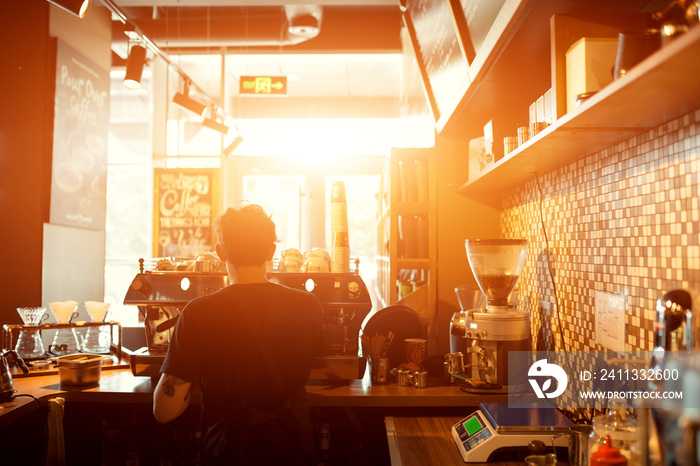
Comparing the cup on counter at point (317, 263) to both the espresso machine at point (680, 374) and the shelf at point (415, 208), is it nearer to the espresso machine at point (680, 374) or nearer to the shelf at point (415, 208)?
the shelf at point (415, 208)

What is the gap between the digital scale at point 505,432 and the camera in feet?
5.25

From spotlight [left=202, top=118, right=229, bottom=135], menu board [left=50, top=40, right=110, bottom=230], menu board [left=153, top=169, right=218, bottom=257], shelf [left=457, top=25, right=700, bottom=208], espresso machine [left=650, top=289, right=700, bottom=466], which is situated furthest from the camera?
menu board [left=153, top=169, right=218, bottom=257]

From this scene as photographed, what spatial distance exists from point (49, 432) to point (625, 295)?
2.12 meters

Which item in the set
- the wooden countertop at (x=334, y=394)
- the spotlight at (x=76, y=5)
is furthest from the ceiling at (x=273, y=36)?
the wooden countertop at (x=334, y=394)

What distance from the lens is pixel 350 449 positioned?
2.71 metres

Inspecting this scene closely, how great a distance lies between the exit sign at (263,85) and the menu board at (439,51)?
1.56 meters

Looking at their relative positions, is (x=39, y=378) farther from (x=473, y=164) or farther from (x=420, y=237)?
(x=473, y=164)

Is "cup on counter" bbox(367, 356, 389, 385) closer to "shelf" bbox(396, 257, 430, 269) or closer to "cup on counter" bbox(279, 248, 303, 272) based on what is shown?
"cup on counter" bbox(279, 248, 303, 272)

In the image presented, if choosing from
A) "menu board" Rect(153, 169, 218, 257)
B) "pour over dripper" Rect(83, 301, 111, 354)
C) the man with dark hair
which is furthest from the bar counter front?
A: "menu board" Rect(153, 169, 218, 257)

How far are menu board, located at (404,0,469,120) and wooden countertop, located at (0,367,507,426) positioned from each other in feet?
4.01

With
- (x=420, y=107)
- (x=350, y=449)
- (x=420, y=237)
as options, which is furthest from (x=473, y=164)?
(x=350, y=449)

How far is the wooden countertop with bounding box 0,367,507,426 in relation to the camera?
7.00 feet

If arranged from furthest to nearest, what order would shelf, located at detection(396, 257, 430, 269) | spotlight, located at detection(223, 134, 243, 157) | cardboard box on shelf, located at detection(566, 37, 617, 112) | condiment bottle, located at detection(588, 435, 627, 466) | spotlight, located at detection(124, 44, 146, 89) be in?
spotlight, located at detection(223, 134, 243, 157)
spotlight, located at detection(124, 44, 146, 89)
shelf, located at detection(396, 257, 430, 269)
cardboard box on shelf, located at detection(566, 37, 617, 112)
condiment bottle, located at detection(588, 435, 627, 466)

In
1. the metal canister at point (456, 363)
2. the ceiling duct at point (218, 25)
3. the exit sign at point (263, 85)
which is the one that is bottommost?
the metal canister at point (456, 363)
